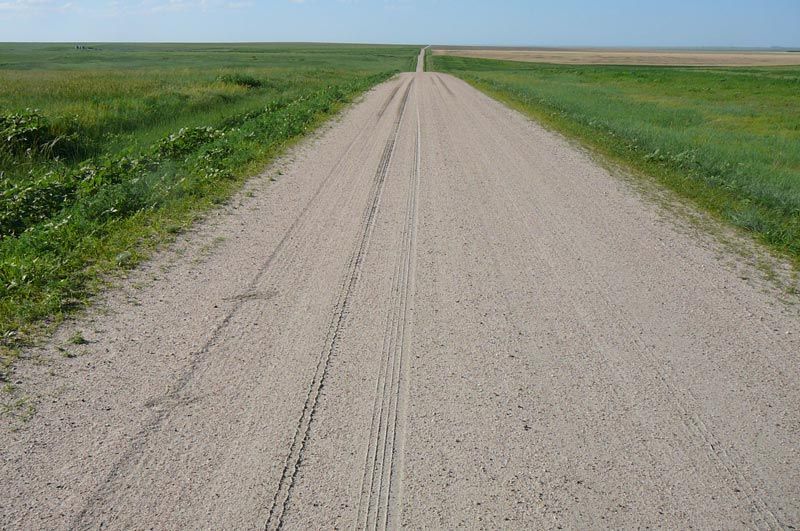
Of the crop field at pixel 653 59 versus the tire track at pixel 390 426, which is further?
the crop field at pixel 653 59

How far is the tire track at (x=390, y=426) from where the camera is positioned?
3.23 metres

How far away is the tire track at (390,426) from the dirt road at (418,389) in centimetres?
2

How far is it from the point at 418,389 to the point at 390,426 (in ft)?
1.65

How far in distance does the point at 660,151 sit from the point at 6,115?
14187 mm

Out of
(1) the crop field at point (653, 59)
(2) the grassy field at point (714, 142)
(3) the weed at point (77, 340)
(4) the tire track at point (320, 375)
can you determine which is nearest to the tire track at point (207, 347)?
(4) the tire track at point (320, 375)

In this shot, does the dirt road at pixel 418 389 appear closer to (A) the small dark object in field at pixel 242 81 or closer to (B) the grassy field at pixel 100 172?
(B) the grassy field at pixel 100 172

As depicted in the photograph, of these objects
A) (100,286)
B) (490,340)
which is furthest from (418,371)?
(100,286)

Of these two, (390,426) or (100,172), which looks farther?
(100,172)

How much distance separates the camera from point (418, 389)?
14.3 feet

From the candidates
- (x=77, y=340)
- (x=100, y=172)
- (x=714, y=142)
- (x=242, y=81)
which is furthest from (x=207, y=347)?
(x=242, y=81)

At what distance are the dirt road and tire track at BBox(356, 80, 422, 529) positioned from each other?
0.02 metres

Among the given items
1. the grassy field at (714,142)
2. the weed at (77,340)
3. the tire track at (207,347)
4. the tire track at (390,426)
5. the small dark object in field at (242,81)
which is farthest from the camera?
the small dark object in field at (242,81)

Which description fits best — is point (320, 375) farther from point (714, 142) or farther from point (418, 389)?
point (714, 142)

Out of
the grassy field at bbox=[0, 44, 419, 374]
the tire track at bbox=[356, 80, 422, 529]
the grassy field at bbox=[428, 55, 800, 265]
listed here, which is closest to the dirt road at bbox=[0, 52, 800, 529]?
the tire track at bbox=[356, 80, 422, 529]
